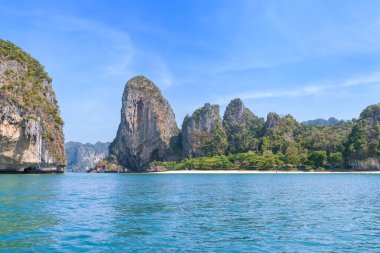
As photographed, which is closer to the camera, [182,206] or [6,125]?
[182,206]

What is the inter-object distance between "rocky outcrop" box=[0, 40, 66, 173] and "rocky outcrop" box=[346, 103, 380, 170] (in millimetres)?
102412

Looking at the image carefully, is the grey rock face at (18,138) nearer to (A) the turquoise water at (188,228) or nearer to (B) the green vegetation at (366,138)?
(A) the turquoise water at (188,228)

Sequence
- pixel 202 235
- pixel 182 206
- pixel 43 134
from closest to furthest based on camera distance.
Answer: pixel 202 235 → pixel 182 206 → pixel 43 134

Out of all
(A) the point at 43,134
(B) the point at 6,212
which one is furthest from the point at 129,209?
(A) the point at 43,134

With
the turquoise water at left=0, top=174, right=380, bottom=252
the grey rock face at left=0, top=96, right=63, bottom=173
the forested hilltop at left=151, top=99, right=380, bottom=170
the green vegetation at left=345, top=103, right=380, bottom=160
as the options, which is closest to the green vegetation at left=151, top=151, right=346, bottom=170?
the forested hilltop at left=151, top=99, right=380, bottom=170

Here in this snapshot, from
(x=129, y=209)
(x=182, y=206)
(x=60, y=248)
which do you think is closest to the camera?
(x=60, y=248)

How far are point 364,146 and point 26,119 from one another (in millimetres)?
112476

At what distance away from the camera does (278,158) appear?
159 meters

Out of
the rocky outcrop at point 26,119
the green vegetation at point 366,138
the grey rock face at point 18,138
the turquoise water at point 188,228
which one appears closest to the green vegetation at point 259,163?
the green vegetation at point 366,138

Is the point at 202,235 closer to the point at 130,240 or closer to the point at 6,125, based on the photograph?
the point at 130,240

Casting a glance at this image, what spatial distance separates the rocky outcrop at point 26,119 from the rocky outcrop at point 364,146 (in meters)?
102

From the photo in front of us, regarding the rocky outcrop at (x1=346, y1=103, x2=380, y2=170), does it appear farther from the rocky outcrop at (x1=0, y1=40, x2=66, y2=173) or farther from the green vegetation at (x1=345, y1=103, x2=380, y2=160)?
A: the rocky outcrop at (x1=0, y1=40, x2=66, y2=173)

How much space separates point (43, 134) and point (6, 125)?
15.3 meters

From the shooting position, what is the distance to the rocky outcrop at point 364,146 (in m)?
134
